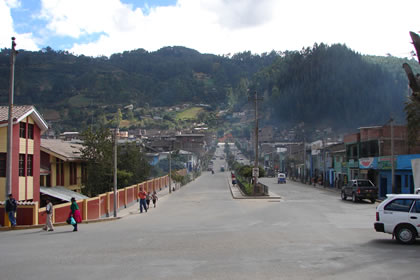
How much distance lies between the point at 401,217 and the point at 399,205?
40cm

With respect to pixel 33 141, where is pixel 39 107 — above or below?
above

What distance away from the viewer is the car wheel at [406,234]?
14.0m

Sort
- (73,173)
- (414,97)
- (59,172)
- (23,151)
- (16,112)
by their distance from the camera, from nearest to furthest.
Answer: (414,97)
(16,112)
(23,151)
(59,172)
(73,173)

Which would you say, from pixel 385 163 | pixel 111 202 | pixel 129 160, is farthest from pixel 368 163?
pixel 111 202

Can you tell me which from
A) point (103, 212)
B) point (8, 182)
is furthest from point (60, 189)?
point (8, 182)

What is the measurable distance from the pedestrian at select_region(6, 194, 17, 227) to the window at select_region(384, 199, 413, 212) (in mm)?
14681

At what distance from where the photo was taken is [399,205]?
14352mm

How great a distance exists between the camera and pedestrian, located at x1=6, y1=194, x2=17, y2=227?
19.2 meters

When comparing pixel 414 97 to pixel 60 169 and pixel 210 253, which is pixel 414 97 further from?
pixel 60 169

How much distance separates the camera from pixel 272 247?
13.7 meters

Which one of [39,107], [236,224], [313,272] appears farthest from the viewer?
[39,107]

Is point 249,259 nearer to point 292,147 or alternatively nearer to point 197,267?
point 197,267

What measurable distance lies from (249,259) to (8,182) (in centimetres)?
1222

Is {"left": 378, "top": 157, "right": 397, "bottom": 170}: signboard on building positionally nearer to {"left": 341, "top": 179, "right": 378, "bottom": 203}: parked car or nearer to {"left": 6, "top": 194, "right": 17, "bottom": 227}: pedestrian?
{"left": 341, "top": 179, "right": 378, "bottom": 203}: parked car
